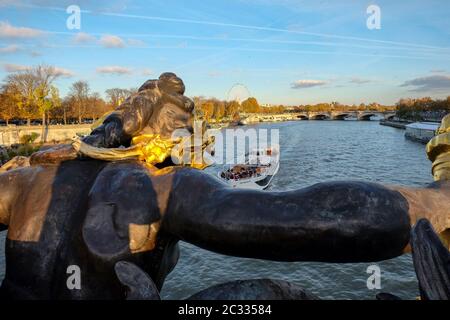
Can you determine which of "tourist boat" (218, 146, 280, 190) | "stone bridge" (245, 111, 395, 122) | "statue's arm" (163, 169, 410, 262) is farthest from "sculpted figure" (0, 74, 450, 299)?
"stone bridge" (245, 111, 395, 122)

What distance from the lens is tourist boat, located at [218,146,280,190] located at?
27.9 m

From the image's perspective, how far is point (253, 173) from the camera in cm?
3048

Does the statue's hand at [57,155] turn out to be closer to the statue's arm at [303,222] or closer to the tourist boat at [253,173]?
the statue's arm at [303,222]

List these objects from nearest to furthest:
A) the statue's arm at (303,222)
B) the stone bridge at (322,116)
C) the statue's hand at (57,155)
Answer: the statue's arm at (303,222)
the statue's hand at (57,155)
the stone bridge at (322,116)

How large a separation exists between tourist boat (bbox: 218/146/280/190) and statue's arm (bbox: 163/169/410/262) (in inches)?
937

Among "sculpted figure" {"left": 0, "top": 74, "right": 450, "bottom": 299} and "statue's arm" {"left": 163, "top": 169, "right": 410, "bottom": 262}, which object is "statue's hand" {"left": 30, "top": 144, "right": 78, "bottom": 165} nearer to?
"sculpted figure" {"left": 0, "top": 74, "right": 450, "bottom": 299}

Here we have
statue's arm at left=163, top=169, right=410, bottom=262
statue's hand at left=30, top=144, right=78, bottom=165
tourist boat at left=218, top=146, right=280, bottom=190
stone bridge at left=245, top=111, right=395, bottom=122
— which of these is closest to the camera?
statue's arm at left=163, top=169, right=410, bottom=262

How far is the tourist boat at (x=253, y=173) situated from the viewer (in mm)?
27922

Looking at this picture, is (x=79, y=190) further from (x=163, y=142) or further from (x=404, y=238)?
(x=404, y=238)

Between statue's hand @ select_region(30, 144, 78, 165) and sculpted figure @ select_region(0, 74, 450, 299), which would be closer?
sculpted figure @ select_region(0, 74, 450, 299)

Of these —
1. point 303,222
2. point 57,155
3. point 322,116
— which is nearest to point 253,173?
point 57,155

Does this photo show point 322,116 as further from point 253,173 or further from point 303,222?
point 303,222

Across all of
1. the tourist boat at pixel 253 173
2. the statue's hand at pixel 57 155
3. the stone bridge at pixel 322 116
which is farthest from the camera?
the stone bridge at pixel 322 116

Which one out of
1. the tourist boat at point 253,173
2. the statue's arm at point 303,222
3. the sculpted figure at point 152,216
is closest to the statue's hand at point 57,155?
the sculpted figure at point 152,216
